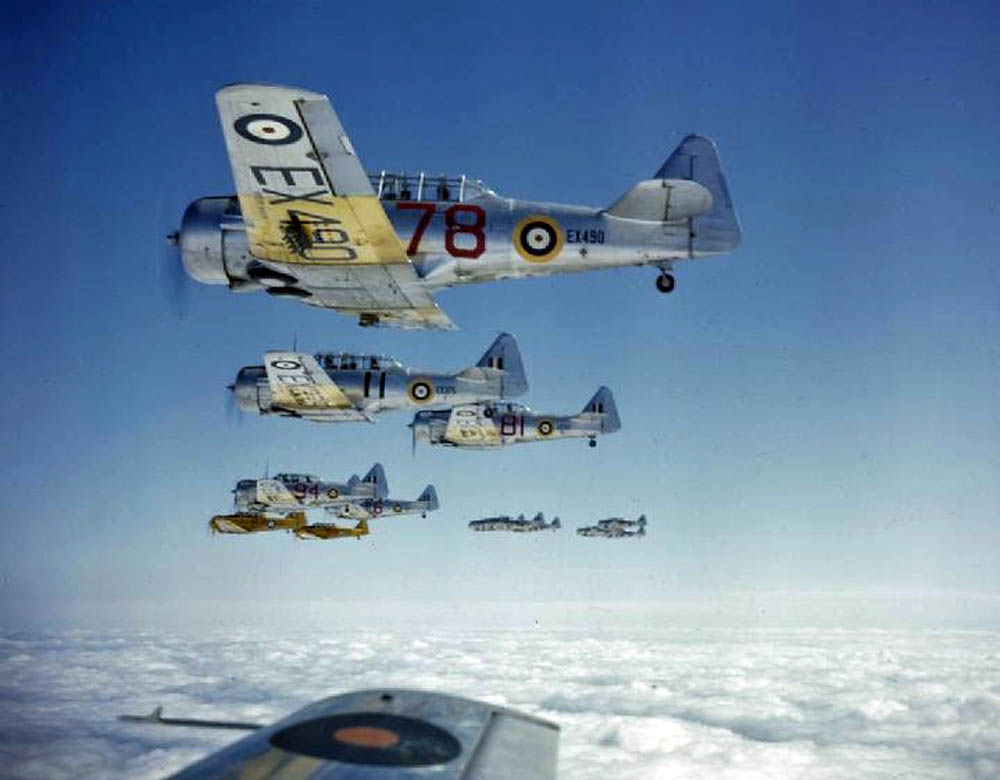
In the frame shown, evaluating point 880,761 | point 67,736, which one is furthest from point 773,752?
point 67,736

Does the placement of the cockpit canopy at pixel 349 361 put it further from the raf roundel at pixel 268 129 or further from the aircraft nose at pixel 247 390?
the raf roundel at pixel 268 129

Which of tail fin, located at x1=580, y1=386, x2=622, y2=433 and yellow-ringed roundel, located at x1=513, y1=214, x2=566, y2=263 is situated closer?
yellow-ringed roundel, located at x1=513, y1=214, x2=566, y2=263

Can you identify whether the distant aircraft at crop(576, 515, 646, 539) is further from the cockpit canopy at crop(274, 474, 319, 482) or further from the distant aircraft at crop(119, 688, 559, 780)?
the distant aircraft at crop(119, 688, 559, 780)

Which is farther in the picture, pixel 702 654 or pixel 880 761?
pixel 702 654

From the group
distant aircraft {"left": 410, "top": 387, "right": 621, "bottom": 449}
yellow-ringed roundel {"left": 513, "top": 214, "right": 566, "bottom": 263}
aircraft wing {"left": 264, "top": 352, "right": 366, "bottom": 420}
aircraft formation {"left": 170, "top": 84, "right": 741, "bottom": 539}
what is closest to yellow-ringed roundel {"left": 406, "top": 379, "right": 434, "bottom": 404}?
aircraft wing {"left": 264, "top": 352, "right": 366, "bottom": 420}

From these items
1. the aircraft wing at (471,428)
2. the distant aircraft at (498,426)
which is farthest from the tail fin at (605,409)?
the aircraft wing at (471,428)

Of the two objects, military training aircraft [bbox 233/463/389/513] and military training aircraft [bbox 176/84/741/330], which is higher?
military training aircraft [bbox 176/84/741/330]

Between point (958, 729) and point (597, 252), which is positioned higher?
point (597, 252)

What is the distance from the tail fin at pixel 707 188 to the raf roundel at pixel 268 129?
7.04m

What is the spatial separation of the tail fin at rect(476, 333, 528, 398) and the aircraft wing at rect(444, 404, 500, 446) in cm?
196

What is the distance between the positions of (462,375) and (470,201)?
46.0 ft

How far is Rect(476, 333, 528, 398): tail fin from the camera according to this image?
93.9ft

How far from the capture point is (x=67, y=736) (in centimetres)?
4325

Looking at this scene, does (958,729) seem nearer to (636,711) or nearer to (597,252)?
(636,711)
